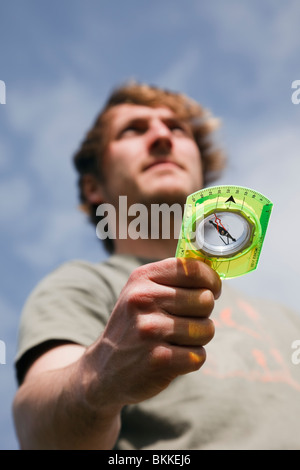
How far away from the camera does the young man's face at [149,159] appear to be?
3.58m

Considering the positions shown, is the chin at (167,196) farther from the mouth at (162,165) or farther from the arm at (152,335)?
→ the arm at (152,335)

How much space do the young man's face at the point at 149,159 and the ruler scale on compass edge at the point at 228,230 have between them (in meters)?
2.00

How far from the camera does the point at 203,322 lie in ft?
4.82

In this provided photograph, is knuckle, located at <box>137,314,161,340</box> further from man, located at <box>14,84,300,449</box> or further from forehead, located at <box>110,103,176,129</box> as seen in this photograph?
forehead, located at <box>110,103,176,129</box>

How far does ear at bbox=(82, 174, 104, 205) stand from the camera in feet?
15.2

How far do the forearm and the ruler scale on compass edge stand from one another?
66 centimetres

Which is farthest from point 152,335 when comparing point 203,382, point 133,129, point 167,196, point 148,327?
point 133,129

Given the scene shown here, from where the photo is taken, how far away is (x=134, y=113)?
4480mm

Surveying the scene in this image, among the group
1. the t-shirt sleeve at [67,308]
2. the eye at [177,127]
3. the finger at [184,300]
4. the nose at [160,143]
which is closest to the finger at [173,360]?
the finger at [184,300]

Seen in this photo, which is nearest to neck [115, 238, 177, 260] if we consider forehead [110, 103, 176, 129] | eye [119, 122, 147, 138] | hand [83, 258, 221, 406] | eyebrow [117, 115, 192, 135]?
eye [119, 122, 147, 138]

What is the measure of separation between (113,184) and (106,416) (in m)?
2.53

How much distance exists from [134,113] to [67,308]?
2.49 m
